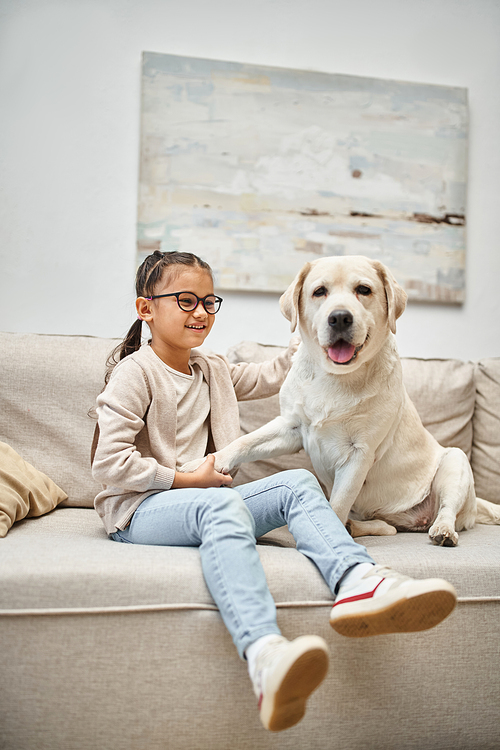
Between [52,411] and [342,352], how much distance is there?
1.11 metres

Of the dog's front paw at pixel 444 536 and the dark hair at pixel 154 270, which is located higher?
the dark hair at pixel 154 270

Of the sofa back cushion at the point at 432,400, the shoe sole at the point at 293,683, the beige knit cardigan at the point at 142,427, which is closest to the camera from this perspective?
the shoe sole at the point at 293,683

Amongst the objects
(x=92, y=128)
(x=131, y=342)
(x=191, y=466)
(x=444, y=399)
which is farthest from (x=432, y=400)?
(x=92, y=128)

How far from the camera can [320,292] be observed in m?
1.61

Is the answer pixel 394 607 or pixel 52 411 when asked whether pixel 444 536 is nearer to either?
pixel 394 607

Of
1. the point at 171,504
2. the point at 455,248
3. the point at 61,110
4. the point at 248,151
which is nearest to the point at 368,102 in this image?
the point at 248,151

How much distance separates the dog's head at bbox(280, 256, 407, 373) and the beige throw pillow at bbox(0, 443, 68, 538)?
0.99m

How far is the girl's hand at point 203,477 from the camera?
148cm

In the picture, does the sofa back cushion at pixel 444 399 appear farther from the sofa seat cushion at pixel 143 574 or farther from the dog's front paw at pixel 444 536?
the sofa seat cushion at pixel 143 574

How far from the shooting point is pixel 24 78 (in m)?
2.62

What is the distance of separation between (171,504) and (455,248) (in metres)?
2.21

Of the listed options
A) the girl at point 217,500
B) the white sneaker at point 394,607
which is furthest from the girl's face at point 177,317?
the white sneaker at point 394,607

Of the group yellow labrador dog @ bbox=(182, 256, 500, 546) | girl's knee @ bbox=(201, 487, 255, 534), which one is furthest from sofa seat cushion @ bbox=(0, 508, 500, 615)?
yellow labrador dog @ bbox=(182, 256, 500, 546)

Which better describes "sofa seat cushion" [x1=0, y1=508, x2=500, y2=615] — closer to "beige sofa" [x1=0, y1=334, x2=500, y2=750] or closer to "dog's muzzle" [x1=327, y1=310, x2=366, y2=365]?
"beige sofa" [x1=0, y1=334, x2=500, y2=750]
